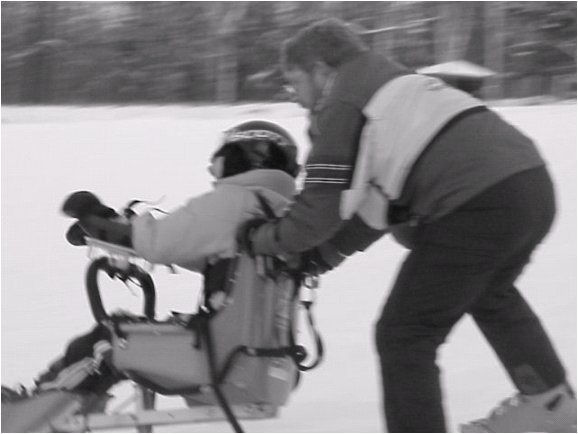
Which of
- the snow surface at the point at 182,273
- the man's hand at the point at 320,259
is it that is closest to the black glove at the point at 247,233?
the man's hand at the point at 320,259

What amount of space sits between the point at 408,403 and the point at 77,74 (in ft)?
28.4

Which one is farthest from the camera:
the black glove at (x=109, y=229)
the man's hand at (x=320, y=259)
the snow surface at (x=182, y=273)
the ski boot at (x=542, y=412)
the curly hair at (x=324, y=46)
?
the snow surface at (x=182, y=273)

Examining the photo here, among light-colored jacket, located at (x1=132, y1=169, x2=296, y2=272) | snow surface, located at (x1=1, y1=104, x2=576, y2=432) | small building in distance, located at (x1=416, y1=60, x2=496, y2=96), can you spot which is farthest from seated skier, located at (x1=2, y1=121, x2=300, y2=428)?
snow surface, located at (x1=1, y1=104, x2=576, y2=432)

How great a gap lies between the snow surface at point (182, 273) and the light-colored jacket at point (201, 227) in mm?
851

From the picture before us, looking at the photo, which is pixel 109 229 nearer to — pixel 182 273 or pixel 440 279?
pixel 440 279

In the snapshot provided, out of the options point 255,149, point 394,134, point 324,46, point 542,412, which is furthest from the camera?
point 542,412

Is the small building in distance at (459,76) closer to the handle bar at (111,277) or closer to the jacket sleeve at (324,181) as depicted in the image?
the jacket sleeve at (324,181)

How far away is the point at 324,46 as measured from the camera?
2.74 meters

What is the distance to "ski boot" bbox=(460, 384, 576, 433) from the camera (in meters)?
3.09

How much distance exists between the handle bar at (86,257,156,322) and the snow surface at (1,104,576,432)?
56 centimetres

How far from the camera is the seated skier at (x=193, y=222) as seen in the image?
9.24ft

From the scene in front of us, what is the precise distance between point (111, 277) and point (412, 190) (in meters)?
0.92

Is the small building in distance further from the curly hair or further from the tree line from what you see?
the tree line

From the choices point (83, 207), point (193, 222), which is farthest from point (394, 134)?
point (83, 207)
